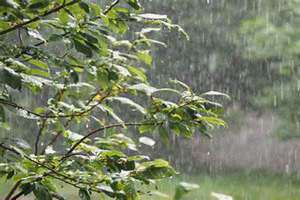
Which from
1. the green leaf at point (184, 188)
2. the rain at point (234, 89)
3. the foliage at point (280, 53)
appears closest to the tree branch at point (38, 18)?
the green leaf at point (184, 188)

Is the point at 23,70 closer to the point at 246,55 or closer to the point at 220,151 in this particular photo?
the point at 246,55

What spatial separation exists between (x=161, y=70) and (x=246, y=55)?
1313mm

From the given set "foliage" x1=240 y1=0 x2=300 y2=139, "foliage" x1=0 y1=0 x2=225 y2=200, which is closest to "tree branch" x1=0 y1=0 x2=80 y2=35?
"foliage" x1=0 y1=0 x2=225 y2=200

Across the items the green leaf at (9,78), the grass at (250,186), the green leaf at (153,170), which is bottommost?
the grass at (250,186)

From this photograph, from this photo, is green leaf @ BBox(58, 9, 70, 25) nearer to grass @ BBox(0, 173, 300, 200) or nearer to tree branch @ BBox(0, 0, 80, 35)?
tree branch @ BBox(0, 0, 80, 35)


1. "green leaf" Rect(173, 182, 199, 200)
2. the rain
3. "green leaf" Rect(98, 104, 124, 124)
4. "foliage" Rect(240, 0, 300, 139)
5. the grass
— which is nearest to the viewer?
"green leaf" Rect(173, 182, 199, 200)

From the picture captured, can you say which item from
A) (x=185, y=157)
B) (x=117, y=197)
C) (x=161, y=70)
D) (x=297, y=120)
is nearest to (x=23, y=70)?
(x=117, y=197)

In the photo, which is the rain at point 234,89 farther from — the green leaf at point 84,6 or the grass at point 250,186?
the green leaf at point 84,6

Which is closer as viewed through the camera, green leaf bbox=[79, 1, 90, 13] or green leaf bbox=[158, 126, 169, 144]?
green leaf bbox=[79, 1, 90, 13]

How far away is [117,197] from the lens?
97 cm

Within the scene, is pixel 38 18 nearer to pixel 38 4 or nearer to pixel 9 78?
pixel 38 4

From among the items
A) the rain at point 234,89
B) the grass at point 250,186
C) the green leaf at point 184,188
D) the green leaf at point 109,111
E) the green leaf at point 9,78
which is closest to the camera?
the green leaf at point 184,188

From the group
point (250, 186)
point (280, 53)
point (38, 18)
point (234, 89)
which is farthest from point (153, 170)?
point (234, 89)

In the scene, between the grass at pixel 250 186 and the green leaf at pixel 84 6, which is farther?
the grass at pixel 250 186
